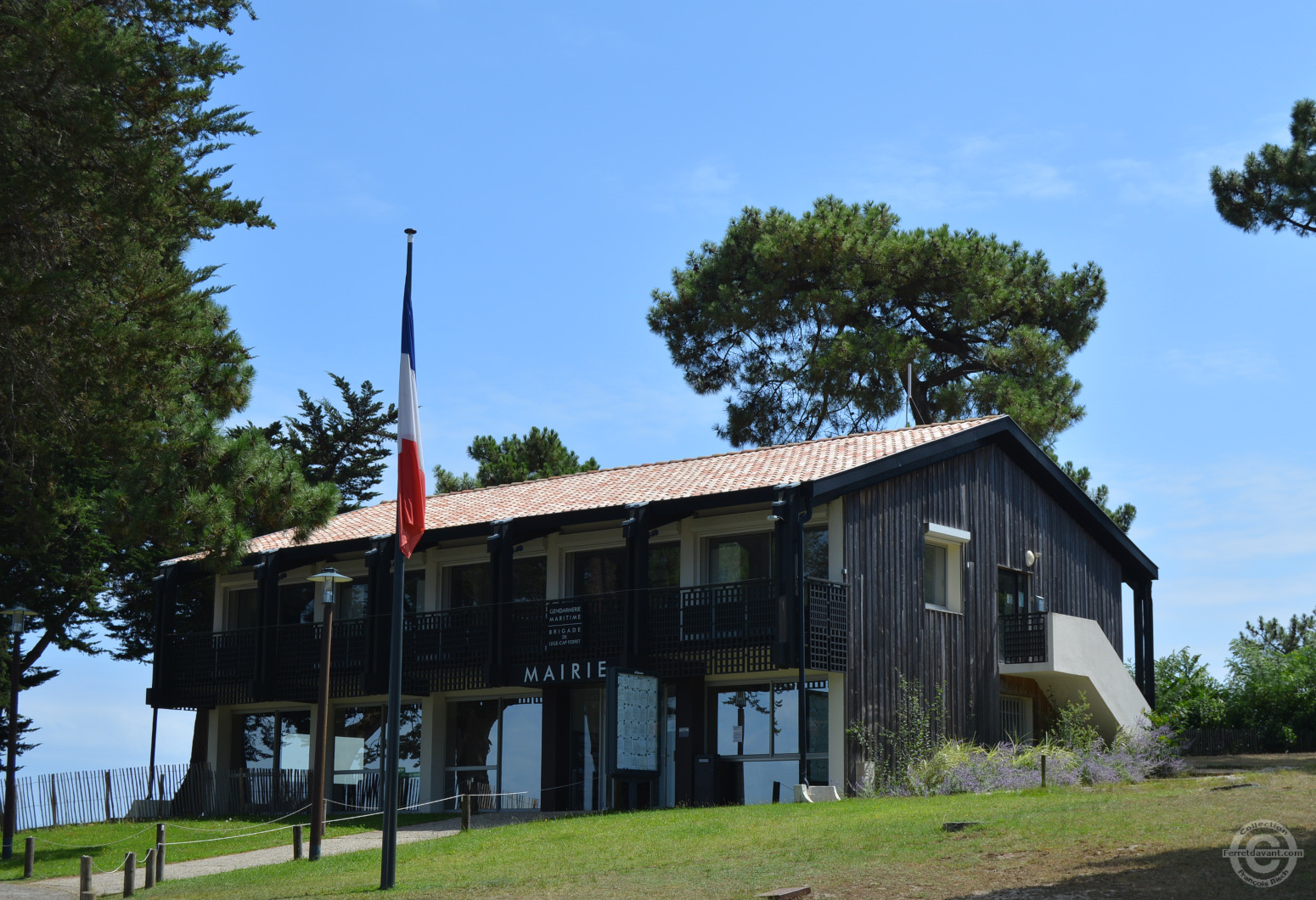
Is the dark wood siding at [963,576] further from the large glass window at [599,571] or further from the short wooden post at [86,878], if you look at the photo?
the short wooden post at [86,878]

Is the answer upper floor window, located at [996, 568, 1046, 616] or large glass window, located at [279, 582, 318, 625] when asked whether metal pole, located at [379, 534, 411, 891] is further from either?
large glass window, located at [279, 582, 318, 625]

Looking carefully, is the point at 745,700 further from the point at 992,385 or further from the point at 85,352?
the point at 992,385

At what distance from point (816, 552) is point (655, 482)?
4118 mm

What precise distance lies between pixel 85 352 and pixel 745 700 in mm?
12518

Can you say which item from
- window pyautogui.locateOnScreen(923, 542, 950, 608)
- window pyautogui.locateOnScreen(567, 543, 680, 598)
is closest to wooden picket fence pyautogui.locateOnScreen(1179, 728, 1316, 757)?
window pyautogui.locateOnScreen(923, 542, 950, 608)

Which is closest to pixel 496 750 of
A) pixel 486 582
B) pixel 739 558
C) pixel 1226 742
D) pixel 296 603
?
pixel 486 582

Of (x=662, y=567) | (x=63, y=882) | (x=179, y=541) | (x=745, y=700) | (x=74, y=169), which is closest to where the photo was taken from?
(x=74, y=169)

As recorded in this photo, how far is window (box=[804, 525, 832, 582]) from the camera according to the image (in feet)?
81.8

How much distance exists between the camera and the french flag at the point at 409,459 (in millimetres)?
17406

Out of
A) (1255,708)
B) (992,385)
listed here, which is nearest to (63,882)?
(1255,708)

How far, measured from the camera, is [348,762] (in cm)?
3017

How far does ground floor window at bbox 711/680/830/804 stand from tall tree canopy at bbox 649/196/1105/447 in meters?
15.6

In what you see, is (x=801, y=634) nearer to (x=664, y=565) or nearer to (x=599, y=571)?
(x=664, y=565)

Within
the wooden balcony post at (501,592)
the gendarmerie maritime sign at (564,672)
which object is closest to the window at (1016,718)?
the gendarmerie maritime sign at (564,672)
